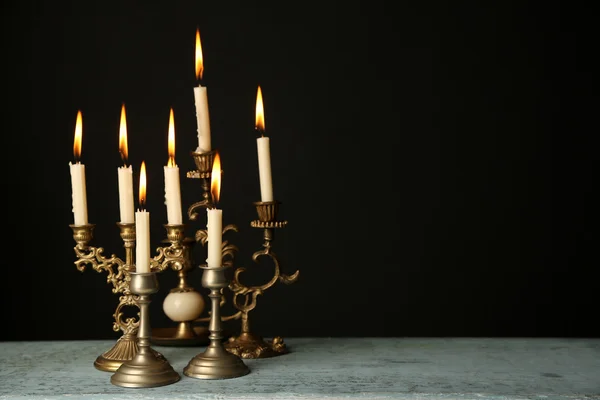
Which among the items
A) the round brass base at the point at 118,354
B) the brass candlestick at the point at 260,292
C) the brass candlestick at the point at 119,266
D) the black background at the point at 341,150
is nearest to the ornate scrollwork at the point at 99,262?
the brass candlestick at the point at 119,266

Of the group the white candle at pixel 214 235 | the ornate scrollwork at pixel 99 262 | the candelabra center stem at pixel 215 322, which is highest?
the white candle at pixel 214 235

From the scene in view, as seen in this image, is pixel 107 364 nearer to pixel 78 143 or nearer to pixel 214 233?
pixel 214 233

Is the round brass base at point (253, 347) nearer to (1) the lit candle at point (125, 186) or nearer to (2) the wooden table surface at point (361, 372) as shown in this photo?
(2) the wooden table surface at point (361, 372)

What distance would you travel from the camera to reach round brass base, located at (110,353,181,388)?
168 centimetres

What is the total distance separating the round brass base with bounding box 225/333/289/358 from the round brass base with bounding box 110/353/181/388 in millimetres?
233

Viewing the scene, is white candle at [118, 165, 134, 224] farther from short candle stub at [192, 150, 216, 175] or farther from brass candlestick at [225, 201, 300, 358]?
brass candlestick at [225, 201, 300, 358]

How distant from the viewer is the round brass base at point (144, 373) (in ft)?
5.50

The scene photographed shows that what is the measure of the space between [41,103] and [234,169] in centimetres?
69

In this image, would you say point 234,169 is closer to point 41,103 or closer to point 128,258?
point 41,103

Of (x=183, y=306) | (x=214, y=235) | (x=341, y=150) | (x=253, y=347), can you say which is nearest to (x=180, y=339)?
(x=183, y=306)

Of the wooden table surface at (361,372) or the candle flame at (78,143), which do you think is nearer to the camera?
the wooden table surface at (361,372)

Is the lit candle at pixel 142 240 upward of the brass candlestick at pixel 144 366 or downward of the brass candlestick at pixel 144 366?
upward

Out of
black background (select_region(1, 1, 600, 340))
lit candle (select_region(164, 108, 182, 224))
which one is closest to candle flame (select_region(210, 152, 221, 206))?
lit candle (select_region(164, 108, 182, 224))

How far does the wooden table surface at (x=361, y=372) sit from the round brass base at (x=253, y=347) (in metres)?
0.02
